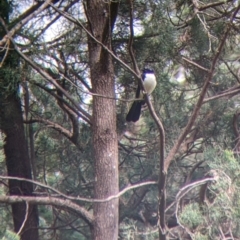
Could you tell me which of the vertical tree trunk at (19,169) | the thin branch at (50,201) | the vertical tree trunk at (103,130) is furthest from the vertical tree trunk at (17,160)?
the vertical tree trunk at (103,130)

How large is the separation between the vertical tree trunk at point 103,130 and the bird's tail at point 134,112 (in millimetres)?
519

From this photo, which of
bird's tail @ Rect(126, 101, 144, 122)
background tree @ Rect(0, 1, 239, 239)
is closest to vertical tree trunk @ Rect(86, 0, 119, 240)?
background tree @ Rect(0, 1, 239, 239)

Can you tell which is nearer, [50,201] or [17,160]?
[50,201]

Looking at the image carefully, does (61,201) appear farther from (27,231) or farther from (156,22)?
(156,22)

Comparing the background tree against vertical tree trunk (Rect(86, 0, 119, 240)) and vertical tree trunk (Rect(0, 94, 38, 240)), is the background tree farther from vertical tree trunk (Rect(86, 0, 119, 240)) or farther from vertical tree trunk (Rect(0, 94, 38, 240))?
vertical tree trunk (Rect(0, 94, 38, 240))

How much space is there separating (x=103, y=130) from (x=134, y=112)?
0.65m

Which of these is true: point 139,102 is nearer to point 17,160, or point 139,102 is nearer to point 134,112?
point 134,112

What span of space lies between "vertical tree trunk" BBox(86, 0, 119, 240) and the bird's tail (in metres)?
0.52

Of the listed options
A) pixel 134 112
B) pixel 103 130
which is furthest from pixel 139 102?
pixel 103 130

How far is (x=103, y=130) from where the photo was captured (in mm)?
3258

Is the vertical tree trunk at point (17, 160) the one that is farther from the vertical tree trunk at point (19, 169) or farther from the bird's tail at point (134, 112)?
the bird's tail at point (134, 112)

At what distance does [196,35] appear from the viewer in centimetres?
372

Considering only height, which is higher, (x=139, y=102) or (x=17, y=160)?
(x=139, y=102)

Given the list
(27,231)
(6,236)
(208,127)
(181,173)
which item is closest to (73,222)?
(27,231)
